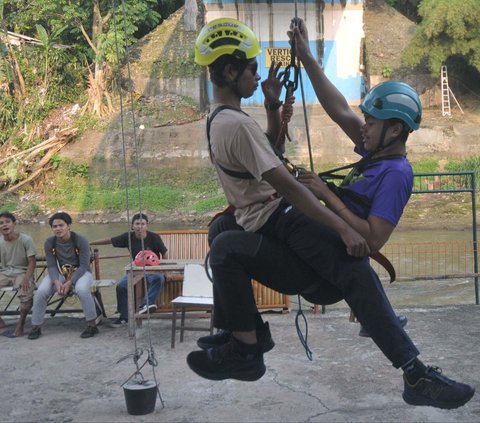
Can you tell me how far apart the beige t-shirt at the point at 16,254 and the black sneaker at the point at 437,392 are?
6056mm

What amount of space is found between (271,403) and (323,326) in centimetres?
226

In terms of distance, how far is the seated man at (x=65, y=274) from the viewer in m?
8.18

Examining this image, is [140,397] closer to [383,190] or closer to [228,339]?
[228,339]

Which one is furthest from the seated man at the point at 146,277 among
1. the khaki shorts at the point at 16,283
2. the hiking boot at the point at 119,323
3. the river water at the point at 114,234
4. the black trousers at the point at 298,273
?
the black trousers at the point at 298,273

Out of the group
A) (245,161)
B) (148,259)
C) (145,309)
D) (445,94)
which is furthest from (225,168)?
(445,94)

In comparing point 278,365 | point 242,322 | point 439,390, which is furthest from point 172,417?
point 439,390

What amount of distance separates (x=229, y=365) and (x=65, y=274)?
16.7ft

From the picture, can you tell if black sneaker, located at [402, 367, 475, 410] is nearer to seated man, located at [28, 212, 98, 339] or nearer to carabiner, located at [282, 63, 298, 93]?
carabiner, located at [282, 63, 298, 93]

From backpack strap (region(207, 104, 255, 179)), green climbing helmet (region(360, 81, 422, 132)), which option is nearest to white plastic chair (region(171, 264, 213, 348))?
backpack strap (region(207, 104, 255, 179))

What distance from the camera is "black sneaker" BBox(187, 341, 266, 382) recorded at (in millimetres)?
3646

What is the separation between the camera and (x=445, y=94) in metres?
25.1

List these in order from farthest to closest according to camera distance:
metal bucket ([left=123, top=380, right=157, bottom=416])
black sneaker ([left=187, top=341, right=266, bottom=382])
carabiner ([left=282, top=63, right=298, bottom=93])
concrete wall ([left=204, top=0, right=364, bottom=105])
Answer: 1. concrete wall ([left=204, top=0, right=364, bottom=105])
2. metal bucket ([left=123, top=380, right=157, bottom=416])
3. carabiner ([left=282, top=63, right=298, bottom=93])
4. black sneaker ([left=187, top=341, right=266, bottom=382])

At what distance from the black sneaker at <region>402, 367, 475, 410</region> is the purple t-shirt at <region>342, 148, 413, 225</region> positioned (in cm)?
71

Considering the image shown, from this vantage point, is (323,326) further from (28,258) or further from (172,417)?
(28,258)
